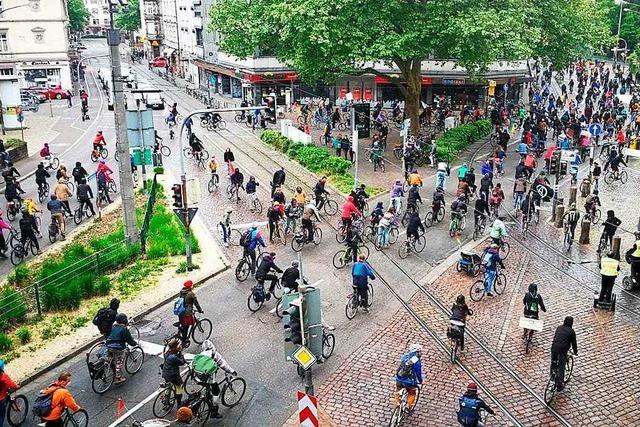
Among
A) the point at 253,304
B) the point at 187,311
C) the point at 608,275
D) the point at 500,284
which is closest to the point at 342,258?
the point at 253,304

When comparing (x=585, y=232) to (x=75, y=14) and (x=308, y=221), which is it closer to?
(x=308, y=221)

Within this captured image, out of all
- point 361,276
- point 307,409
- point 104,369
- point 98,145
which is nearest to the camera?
point 307,409

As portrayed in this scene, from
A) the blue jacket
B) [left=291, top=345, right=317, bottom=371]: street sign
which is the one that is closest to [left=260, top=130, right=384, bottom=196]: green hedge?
the blue jacket

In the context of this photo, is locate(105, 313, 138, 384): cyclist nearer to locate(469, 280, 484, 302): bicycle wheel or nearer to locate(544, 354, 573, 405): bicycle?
locate(544, 354, 573, 405): bicycle

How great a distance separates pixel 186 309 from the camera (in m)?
15.4

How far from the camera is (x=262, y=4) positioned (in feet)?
118

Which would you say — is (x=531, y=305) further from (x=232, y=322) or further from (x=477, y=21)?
(x=477, y=21)

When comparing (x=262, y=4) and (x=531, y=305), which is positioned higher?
(x=262, y=4)

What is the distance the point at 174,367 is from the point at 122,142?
10497mm

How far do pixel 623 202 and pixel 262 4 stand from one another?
65.9 ft

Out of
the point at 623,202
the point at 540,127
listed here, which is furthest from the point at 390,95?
the point at 623,202

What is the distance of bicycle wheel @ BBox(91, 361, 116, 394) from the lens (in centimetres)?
1384

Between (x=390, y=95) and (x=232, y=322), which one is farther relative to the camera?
(x=390, y=95)

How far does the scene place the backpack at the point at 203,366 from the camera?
12.5 metres
